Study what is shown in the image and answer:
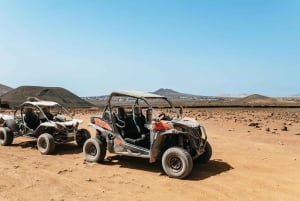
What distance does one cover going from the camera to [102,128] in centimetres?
1141

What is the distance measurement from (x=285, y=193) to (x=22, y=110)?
1043 cm

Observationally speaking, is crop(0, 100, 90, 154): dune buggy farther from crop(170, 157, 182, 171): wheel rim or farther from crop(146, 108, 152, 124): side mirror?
crop(170, 157, 182, 171): wheel rim

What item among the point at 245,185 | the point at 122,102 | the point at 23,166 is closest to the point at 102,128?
the point at 122,102

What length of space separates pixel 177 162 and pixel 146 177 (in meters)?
0.84

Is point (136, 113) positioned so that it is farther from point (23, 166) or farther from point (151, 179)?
point (23, 166)

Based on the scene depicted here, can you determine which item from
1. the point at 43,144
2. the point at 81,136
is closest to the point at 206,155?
the point at 81,136

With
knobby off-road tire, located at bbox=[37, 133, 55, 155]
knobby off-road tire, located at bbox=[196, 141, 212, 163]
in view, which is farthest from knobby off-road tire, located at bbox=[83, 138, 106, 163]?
knobby off-road tire, located at bbox=[196, 141, 212, 163]

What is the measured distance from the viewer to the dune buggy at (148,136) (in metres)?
9.55

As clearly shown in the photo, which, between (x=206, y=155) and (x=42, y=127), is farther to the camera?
(x=42, y=127)

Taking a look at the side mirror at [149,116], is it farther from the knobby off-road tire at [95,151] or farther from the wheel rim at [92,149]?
the wheel rim at [92,149]

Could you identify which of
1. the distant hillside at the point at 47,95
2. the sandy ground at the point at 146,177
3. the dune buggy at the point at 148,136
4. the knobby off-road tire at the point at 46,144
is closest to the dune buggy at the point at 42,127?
the knobby off-road tire at the point at 46,144

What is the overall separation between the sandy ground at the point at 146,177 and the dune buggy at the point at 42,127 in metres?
0.43

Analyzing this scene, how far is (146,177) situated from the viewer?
9594mm

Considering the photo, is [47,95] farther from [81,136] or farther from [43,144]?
[43,144]
